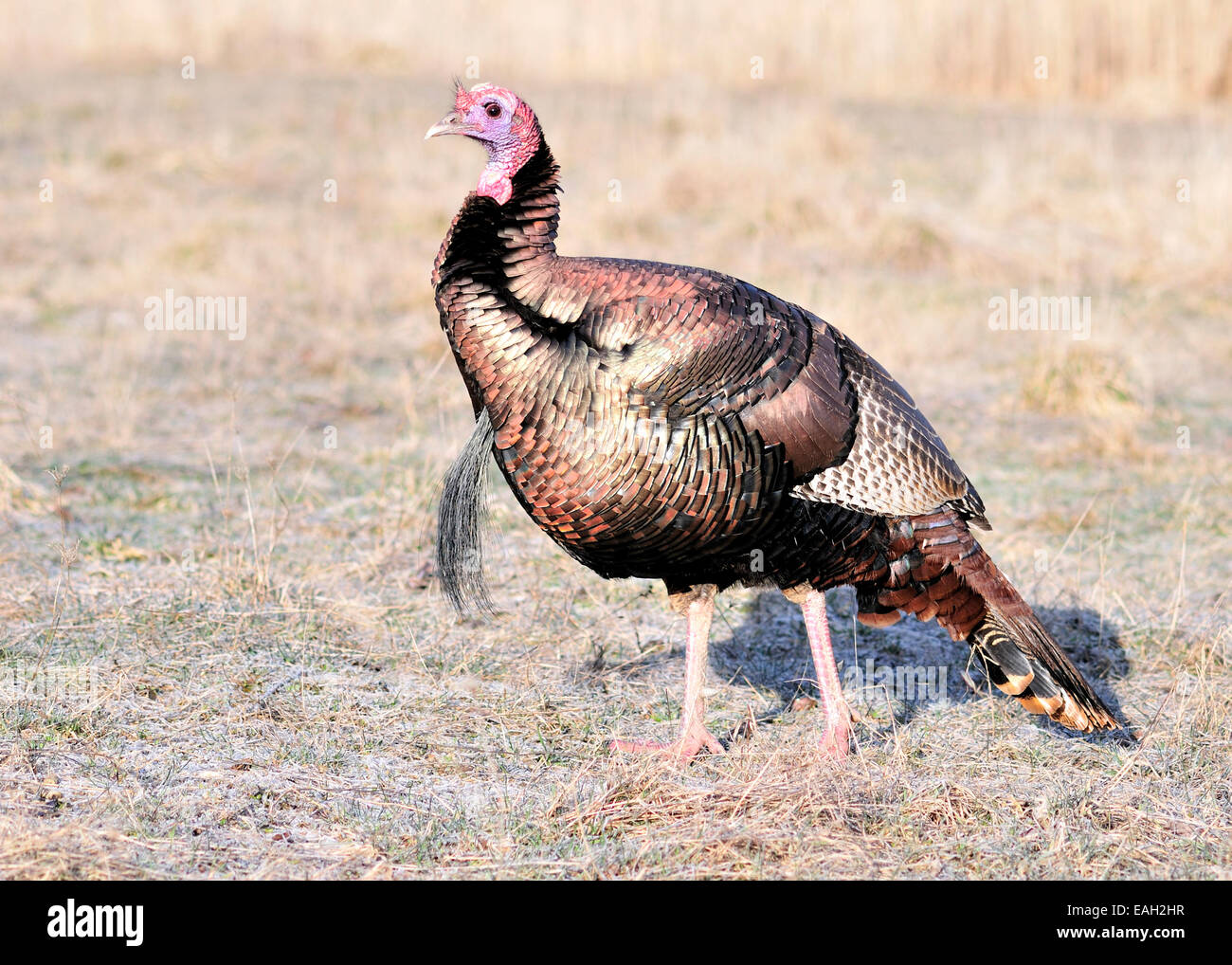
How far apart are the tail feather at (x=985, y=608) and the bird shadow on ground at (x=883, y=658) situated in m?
0.33

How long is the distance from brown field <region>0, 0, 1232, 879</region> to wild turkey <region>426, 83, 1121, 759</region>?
1.54 feet

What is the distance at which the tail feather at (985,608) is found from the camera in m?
3.97

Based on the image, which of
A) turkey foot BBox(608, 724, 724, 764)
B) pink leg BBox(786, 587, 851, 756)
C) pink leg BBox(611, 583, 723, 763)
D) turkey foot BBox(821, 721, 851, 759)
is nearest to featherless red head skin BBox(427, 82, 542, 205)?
pink leg BBox(611, 583, 723, 763)

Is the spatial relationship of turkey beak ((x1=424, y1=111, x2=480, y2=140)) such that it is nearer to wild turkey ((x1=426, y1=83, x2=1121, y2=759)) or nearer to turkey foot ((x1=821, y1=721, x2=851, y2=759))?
wild turkey ((x1=426, y1=83, x2=1121, y2=759))

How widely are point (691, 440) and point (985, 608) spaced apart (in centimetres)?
105

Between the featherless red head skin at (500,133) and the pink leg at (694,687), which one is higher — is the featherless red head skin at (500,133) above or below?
above

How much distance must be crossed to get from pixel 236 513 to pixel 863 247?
615 cm

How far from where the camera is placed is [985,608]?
401cm

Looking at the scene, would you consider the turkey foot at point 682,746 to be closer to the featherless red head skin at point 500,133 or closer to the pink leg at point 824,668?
the pink leg at point 824,668

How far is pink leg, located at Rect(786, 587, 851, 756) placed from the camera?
408cm

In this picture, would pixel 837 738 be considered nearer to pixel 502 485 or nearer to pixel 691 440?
pixel 691 440

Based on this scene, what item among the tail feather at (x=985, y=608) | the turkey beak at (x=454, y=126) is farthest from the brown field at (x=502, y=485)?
the turkey beak at (x=454, y=126)
